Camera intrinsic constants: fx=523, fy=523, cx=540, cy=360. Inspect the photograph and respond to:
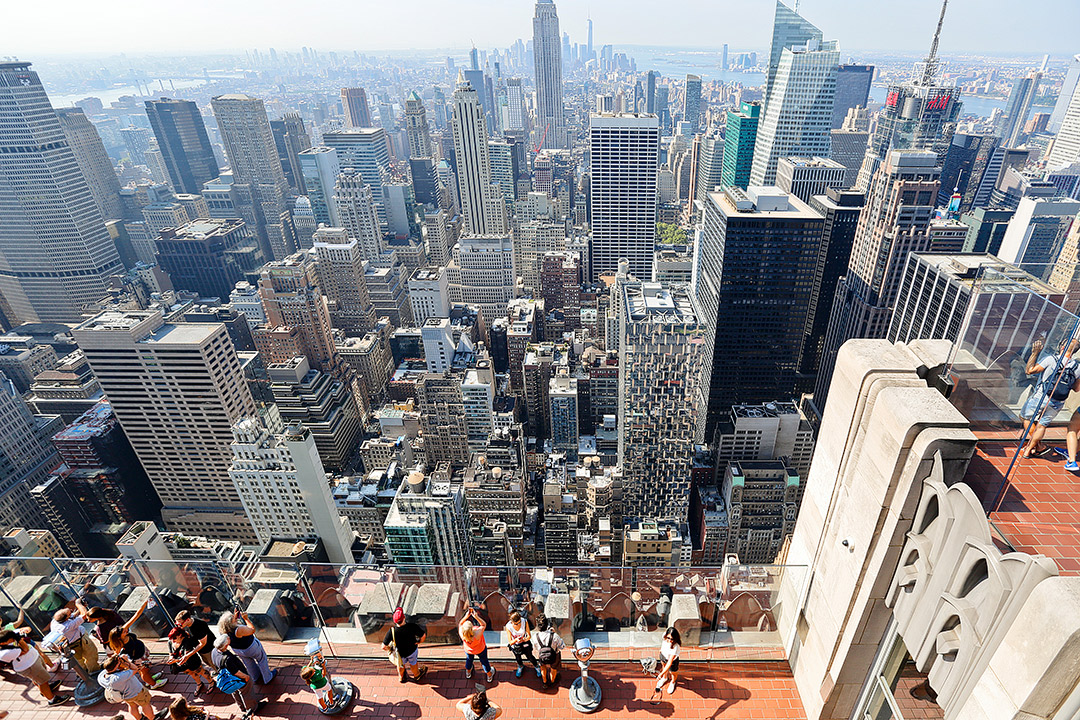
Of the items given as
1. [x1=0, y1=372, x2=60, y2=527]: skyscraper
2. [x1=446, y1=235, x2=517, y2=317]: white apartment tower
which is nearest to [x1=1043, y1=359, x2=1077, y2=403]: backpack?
[x1=0, y1=372, x2=60, y2=527]: skyscraper

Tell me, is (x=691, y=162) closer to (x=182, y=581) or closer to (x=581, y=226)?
(x=581, y=226)

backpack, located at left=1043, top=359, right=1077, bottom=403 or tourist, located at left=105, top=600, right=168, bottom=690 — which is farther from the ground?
backpack, located at left=1043, top=359, right=1077, bottom=403

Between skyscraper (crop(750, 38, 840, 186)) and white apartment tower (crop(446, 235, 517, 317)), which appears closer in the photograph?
skyscraper (crop(750, 38, 840, 186))

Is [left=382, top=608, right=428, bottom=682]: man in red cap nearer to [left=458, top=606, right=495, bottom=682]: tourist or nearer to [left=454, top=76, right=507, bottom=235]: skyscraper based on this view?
[left=458, top=606, right=495, bottom=682]: tourist

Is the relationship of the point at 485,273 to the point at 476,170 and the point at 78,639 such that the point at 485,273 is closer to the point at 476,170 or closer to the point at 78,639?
the point at 476,170

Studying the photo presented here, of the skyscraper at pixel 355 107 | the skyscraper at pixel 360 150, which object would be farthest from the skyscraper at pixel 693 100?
the skyscraper at pixel 355 107

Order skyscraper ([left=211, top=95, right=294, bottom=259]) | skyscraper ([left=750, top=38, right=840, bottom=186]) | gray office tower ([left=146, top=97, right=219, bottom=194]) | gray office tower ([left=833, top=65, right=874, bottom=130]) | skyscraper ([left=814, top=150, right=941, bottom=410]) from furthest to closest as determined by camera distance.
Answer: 1. gray office tower ([left=833, top=65, right=874, bottom=130])
2. gray office tower ([left=146, top=97, right=219, bottom=194])
3. skyscraper ([left=211, top=95, right=294, bottom=259])
4. skyscraper ([left=750, top=38, right=840, bottom=186])
5. skyscraper ([left=814, top=150, right=941, bottom=410])
